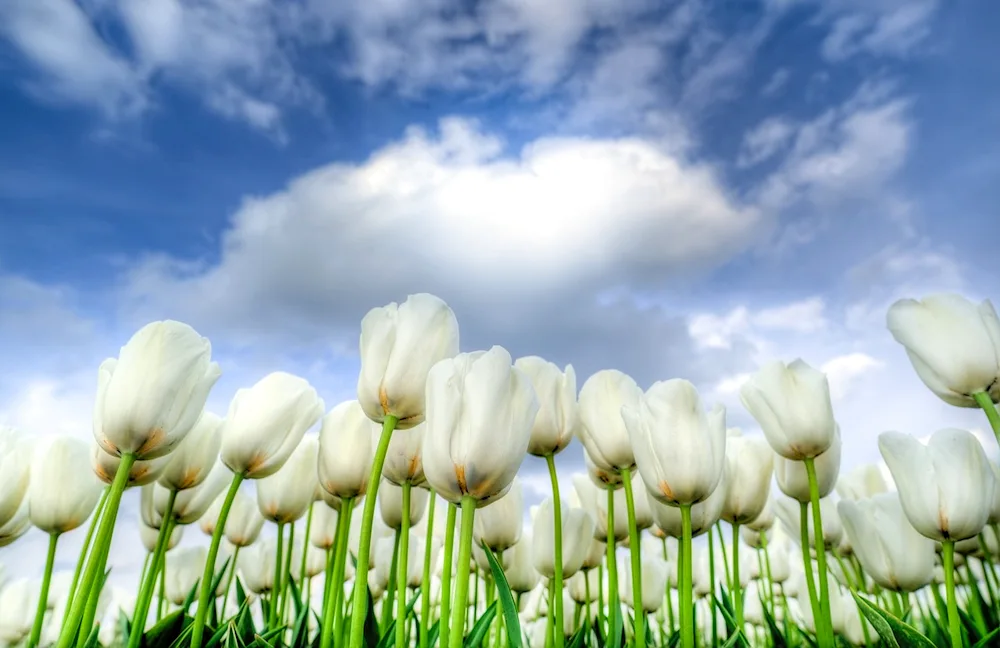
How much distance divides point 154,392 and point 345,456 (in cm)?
71

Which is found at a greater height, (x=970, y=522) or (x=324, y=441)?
(x=324, y=441)

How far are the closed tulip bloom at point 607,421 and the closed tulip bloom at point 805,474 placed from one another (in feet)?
2.51

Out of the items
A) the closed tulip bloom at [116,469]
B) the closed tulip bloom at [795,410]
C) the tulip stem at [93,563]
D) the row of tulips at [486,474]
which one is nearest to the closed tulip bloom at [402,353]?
the row of tulips at [486,474]

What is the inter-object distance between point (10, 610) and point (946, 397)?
15.3ft

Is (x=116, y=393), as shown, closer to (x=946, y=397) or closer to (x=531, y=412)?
(x=531, y=412)

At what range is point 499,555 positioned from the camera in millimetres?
2980

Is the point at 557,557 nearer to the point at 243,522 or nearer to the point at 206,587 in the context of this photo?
the point at 206,587

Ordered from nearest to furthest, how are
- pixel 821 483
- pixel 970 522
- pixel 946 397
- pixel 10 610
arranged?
A: pixel 970 522
pixel 946 397
pixel 821 483
pixel 10 610

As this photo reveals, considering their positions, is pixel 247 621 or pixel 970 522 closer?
pixel 970 522

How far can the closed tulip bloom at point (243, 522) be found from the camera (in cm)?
356

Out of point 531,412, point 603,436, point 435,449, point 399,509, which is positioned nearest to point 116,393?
point 435,449

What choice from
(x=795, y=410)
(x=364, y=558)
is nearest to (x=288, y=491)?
(x=364, y=558)

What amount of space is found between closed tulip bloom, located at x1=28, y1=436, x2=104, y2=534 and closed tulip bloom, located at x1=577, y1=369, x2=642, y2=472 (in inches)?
73.6

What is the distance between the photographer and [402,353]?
6.24 ft
